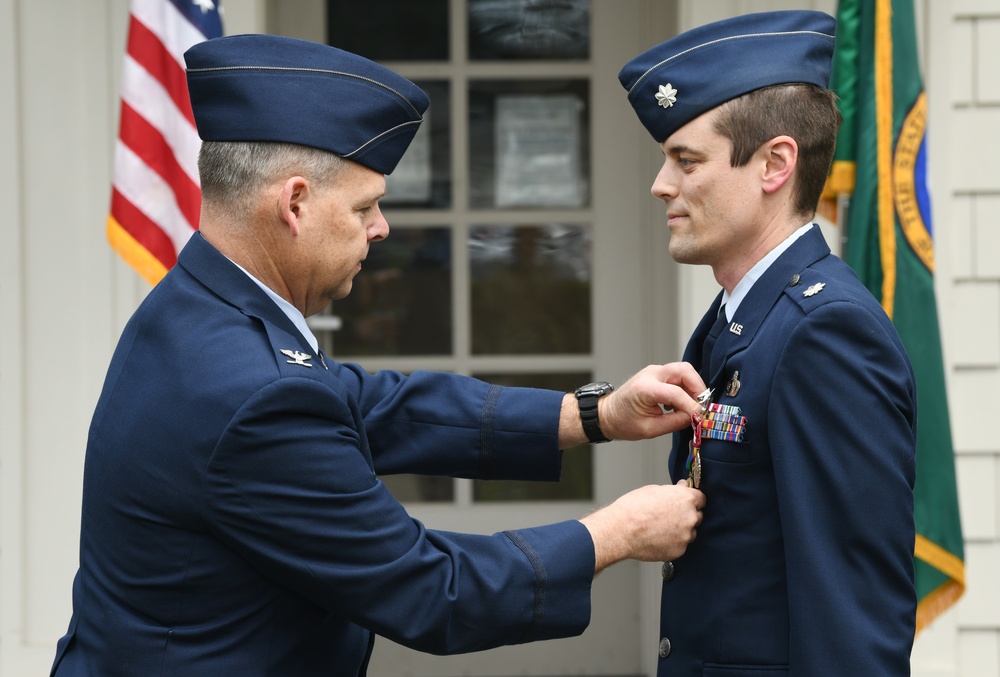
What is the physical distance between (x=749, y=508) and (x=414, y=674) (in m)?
2.71

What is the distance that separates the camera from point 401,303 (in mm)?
4172

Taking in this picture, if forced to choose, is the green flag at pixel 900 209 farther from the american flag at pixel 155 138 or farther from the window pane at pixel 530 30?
the american flag at pixel 155 138

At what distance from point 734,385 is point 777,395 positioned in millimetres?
131

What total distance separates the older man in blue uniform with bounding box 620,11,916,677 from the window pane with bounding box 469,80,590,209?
2.15m

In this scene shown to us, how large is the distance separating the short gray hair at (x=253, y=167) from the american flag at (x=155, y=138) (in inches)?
61.6

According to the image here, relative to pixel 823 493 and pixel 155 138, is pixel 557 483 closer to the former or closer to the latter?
pixel 155 138

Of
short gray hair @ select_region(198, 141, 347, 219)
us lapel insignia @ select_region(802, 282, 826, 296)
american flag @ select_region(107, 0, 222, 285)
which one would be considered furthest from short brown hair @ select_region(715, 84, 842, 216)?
american flag @ select_region(107, 0, 222, 285)

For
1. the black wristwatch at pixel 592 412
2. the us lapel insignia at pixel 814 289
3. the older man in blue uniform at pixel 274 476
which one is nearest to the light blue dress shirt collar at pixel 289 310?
the older man in blue uniform at pixel 274 476

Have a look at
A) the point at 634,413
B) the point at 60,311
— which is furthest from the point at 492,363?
the point at 634,413

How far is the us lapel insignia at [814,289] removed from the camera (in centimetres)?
172

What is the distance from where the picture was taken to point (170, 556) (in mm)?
1638

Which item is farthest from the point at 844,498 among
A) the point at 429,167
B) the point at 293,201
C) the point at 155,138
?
the point at 429,167

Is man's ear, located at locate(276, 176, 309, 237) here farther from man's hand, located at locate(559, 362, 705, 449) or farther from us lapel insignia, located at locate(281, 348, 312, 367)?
man's hand, located at locate(559, 362, 705, 449)

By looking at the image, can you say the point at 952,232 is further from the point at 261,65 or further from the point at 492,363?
the point at 261,65
